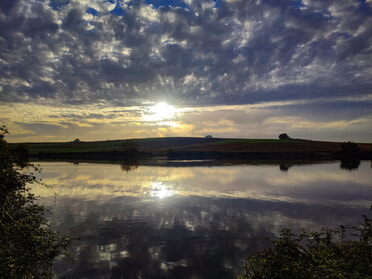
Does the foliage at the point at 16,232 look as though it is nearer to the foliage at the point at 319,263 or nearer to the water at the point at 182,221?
the water at the point at 182,221

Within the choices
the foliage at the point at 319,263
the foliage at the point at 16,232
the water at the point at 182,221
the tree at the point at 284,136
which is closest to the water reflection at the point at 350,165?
the water at the point at 182,221

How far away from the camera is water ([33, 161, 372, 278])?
15.2m

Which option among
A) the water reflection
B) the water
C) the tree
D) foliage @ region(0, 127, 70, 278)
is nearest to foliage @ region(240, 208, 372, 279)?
the water

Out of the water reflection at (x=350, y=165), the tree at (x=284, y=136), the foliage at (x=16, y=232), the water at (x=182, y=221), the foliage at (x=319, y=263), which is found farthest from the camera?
the tree at (x=284, y=136)

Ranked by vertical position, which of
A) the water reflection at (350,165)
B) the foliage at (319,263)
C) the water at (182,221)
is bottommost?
the water at (182,221)

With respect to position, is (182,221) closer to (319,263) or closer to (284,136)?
(319,263)

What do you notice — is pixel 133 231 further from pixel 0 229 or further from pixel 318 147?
pixel 318 147

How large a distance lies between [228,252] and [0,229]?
11.7 meters

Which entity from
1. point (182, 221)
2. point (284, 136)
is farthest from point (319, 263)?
point (284, 136)

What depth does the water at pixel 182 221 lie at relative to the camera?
598 inches

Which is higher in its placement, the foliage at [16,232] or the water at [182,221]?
the foliage at [16,232]

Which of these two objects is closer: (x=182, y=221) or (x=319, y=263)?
(x=319, y=263)

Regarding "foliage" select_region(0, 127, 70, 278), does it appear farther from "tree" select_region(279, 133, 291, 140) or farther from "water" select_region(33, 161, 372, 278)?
"tree" select_region(279, 133, 291, 140)

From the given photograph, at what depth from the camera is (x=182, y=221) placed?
78.2 feet
